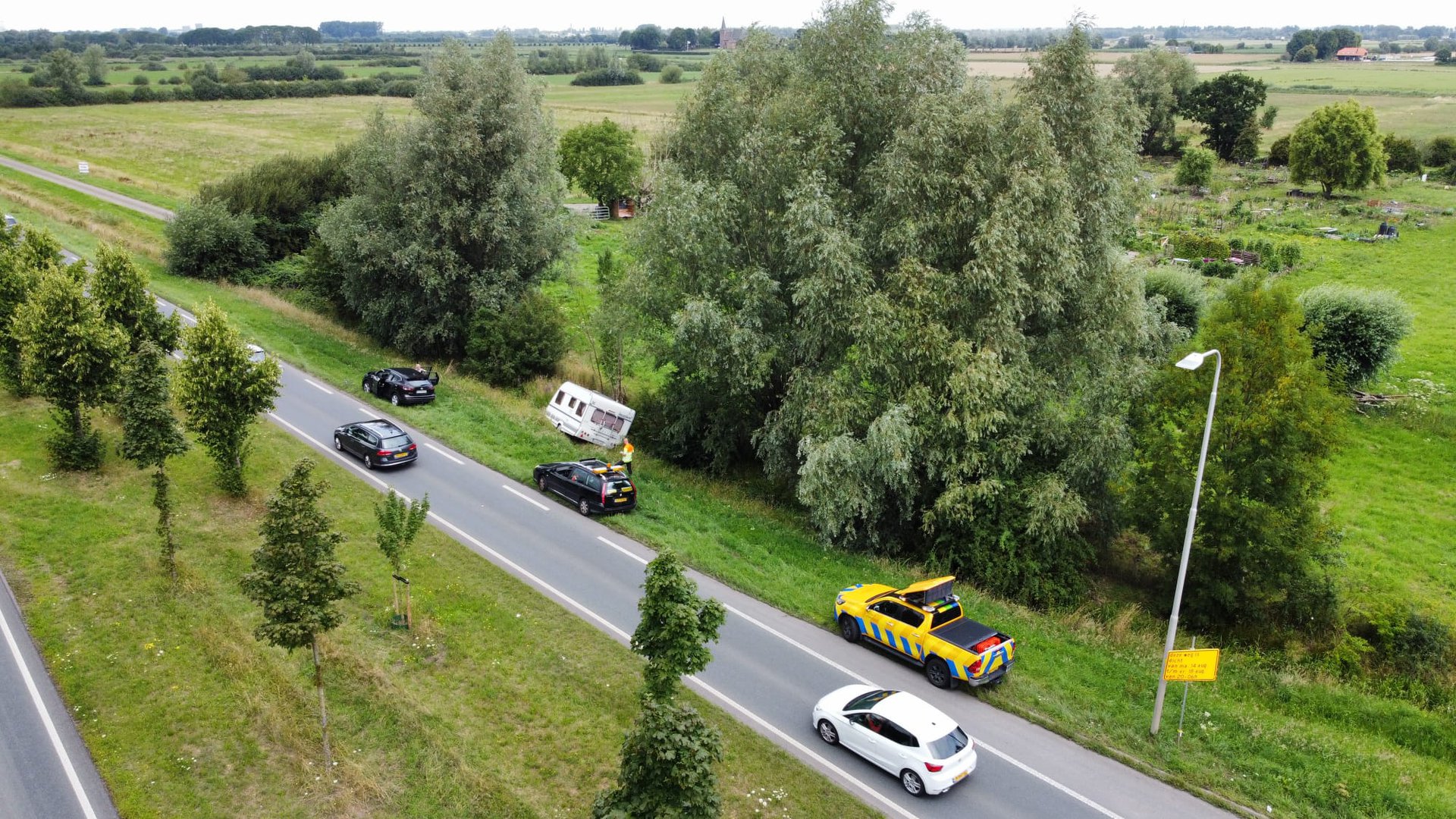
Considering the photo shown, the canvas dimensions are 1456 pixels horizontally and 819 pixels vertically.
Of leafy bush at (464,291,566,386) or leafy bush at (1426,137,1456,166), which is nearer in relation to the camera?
leafy bush at (464,291,566,386)

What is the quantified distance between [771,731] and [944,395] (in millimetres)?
10624

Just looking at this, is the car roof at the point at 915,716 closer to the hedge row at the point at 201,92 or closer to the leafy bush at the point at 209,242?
the leafy bush at the point at 209,242

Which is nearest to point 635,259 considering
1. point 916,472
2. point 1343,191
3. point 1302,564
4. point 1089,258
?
point 916,472

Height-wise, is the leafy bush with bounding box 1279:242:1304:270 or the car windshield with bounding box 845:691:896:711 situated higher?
the leafy bush with bounding box 1279:242:1304:270

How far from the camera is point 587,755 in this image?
16250mm

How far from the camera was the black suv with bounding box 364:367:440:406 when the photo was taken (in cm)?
3438

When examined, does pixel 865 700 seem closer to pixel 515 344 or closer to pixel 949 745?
pixel 949 745

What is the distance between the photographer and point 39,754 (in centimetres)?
1538

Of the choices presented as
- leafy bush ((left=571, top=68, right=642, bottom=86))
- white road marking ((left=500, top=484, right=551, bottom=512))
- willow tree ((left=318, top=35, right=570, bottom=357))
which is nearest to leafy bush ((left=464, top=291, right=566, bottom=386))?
willow tree ((left=318, top=35, right=570, bottom=357))

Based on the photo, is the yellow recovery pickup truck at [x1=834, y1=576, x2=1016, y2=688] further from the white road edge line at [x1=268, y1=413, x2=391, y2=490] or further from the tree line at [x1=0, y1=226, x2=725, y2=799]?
the white road edge line at [x1=268, y1=413, x2=391, y2=490]

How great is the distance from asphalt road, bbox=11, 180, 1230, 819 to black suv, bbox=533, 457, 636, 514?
482mm

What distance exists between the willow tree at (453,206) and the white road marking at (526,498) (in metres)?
12.7

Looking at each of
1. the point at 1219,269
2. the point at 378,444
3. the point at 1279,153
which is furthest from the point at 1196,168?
the point at 378,444

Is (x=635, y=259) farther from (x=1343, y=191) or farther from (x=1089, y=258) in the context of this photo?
(x=1343, y=191)
